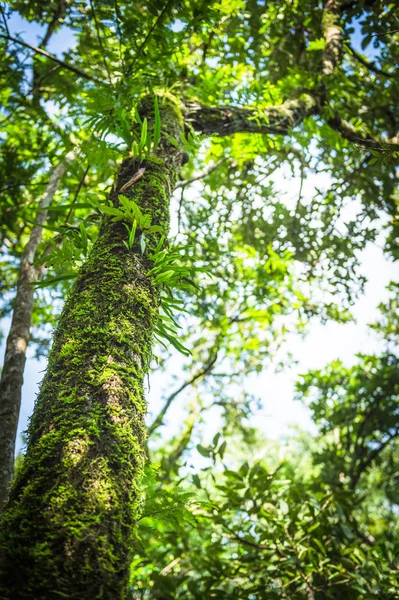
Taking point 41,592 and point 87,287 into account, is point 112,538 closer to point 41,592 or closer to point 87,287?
point 41,592

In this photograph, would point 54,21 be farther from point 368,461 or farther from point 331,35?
point 368,461

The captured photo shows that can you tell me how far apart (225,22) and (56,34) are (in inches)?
73.6

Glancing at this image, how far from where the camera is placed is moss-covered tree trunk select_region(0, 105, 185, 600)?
0.92m

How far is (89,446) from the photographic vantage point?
115 cm

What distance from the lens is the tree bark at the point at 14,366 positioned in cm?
216

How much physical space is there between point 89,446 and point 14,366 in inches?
65.1

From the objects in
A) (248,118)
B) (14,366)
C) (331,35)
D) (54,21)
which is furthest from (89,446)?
(331,35)

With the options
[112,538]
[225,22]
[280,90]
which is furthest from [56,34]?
[112,538]

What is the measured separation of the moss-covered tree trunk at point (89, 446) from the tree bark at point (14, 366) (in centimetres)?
52

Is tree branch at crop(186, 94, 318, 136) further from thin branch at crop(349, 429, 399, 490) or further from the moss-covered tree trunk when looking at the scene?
thin branch at crop(349, 429, 399, 490)

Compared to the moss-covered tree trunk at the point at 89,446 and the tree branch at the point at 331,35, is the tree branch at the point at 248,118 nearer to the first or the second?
the tree branch at the point at 331,35

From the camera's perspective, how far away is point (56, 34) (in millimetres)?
4172

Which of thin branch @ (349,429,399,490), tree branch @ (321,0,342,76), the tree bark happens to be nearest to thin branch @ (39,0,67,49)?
the tree bark

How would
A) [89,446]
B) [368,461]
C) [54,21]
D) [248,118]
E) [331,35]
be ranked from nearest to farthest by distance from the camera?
[89,446], [248,118], [54,21], [331,35], [368,461]
